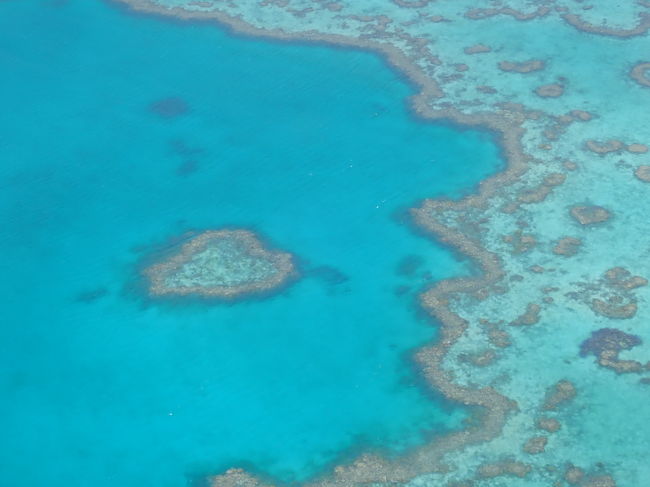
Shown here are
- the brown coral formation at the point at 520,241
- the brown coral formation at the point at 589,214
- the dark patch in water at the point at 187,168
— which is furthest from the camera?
the dark patch in water at the point at 187,168

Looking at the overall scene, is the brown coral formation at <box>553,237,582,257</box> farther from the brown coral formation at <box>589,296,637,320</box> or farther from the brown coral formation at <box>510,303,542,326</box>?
the brown coral formation at <box>510,303,542,326</box>

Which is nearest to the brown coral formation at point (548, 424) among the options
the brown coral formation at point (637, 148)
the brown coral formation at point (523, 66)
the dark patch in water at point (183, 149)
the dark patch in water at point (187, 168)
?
the brown coral formation at point (637, 148)

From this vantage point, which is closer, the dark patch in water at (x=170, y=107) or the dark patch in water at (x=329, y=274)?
the dark patch in water at (x=329, y=274)

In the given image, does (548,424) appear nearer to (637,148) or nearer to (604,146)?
(604,146)

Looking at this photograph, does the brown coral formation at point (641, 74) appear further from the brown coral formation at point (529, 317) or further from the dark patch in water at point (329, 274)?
the dark patch in water at point (329, 274)

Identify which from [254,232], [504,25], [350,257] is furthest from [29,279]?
[504,25]

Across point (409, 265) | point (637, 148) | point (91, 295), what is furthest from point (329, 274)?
point (637, 148)

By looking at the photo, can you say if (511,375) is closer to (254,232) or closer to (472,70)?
(254,232)
